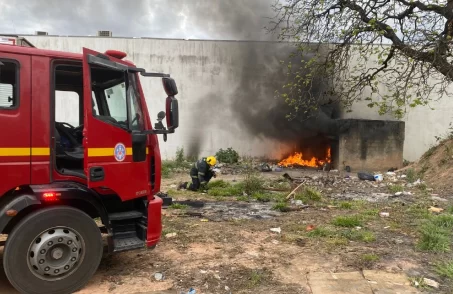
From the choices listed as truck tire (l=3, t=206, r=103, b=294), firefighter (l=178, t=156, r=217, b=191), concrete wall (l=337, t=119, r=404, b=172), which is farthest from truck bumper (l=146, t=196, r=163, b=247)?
concrete wall (l=337, t=119, r=404, b=172)

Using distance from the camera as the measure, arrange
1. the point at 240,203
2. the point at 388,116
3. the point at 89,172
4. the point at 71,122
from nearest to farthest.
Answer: the point at 89,172
the point at 71,122
the point at 240,203
the point at 388,116

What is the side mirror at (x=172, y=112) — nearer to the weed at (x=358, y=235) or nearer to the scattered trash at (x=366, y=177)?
the weed at (x=358, y=235)

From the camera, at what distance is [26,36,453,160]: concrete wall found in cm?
Answer: 1557

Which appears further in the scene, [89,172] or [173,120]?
[173,120]

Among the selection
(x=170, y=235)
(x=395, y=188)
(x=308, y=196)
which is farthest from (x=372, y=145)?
(x=170, y=235)

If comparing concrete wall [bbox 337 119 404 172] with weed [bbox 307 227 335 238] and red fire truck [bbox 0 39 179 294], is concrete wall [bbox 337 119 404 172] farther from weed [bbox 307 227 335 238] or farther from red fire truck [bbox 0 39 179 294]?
red fire truck [bbox 0 39 179 294]

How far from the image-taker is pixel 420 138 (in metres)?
15.8

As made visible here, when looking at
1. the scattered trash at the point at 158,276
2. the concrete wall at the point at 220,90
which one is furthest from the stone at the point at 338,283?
the concrete wall at the point at 220,90

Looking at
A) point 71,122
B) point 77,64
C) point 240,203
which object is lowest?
point 240,203

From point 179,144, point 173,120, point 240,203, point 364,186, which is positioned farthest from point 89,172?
point 179,144

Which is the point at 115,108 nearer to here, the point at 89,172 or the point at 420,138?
the point at 89,172

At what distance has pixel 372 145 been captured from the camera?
1448 cm

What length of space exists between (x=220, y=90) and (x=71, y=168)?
12.5m

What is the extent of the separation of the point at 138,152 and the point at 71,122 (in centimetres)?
116
